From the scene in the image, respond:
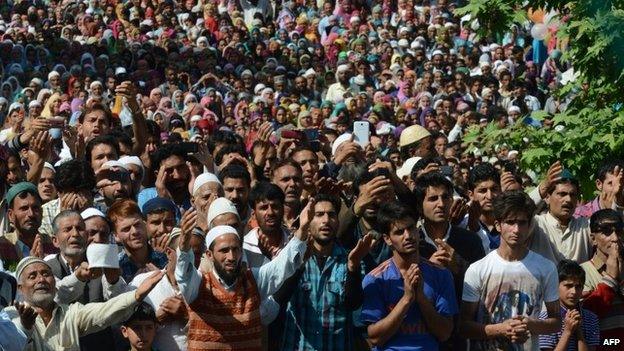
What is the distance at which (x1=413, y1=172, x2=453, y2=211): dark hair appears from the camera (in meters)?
10.4

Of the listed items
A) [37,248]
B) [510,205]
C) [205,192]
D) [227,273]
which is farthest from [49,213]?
[510,205]

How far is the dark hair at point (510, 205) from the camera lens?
9906 mm

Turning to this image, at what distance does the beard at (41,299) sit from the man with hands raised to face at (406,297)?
1.85m

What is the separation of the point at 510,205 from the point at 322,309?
1.34 metres

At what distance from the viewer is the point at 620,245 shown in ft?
35.1

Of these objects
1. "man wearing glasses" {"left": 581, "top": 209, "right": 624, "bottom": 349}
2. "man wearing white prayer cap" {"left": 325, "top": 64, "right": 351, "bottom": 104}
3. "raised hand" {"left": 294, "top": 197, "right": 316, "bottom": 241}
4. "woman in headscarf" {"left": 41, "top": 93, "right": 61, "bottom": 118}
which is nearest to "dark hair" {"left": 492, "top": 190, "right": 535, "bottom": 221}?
"man wearing glasses" {"left": 581, "top": 209, "right": 624, "bottom": 349}

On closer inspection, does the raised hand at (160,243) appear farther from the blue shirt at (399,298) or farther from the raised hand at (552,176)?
the raised hand at (552,176)

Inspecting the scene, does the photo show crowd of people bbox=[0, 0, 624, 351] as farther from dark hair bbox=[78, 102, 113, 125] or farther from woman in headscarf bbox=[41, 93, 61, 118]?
woman in headscarf bbox=[41, 93, 61, 118]

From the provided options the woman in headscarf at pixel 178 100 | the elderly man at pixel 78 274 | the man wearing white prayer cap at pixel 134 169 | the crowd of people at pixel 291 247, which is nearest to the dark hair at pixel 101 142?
the crowd of people at pixel 291 247

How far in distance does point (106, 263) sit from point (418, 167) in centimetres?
314

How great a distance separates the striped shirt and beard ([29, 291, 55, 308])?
3.24m

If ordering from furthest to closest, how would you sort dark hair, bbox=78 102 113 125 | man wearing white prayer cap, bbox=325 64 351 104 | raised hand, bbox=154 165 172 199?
man wearing white prayer cap, bbox=325 64 351 104, dark hair, bbox=78 102 113 125, raised hand, bbox=154 165 172 199

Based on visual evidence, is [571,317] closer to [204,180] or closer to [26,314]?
[204,180]

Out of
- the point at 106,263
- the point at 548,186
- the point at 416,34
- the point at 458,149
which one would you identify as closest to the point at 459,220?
the point at 548,186
